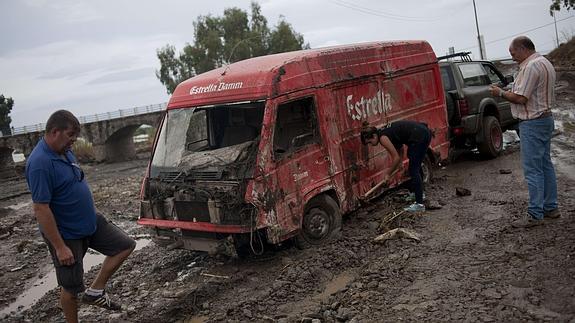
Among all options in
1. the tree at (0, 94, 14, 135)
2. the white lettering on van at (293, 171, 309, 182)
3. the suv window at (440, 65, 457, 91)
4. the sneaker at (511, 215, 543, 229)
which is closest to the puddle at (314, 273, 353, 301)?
the white lettering on van at (293, 171, 309, 182)

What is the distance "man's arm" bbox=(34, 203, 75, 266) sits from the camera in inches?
147

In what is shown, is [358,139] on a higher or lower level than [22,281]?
higher

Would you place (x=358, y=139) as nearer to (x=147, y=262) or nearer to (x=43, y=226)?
(x=147, y=262)

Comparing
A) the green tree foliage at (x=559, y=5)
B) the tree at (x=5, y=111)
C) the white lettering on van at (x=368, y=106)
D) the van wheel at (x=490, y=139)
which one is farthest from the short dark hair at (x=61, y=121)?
the tree at (x=5, y=111)

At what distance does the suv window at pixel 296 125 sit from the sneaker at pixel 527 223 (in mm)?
2476

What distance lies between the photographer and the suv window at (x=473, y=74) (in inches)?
390

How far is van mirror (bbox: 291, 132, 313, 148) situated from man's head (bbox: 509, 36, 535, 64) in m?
2.44

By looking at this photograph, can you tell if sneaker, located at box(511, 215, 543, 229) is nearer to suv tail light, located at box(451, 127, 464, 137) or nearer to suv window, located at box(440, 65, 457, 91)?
suv tail light, located at box(451, 127, 464, 137)

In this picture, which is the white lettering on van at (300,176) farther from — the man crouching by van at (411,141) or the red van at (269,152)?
the man crouching by van at (411,141)

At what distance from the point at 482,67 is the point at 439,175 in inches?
113

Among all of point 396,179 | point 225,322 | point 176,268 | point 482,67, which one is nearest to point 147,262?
point 176,268

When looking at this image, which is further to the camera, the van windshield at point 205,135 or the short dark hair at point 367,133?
the short dark hair at point 367,133

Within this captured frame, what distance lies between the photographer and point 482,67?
1055 centimetres

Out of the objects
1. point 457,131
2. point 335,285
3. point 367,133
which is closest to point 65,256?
point 335,285
